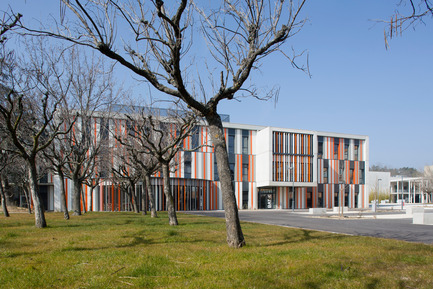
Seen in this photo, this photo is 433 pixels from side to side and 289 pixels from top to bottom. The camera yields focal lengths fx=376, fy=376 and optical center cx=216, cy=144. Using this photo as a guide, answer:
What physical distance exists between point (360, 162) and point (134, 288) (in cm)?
6021

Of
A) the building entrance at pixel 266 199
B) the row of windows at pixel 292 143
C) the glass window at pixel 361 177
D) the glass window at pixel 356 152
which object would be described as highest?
the row of windows at pixel 292 143

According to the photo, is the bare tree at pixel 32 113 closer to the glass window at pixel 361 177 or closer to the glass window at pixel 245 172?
the glass window at pixel 245 172

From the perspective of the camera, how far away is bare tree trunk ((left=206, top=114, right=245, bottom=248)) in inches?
362

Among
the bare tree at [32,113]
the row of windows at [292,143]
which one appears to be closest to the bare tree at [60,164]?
the bare tree at [32,113]

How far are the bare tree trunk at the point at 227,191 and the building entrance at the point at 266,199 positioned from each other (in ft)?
153

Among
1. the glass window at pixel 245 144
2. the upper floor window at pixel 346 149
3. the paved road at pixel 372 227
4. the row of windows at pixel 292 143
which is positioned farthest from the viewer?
the upper floor window at pixel 346 149

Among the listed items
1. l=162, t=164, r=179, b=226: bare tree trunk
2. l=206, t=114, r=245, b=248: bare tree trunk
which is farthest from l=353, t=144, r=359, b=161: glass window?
l=206, t=114, r=245, b=248: bare tree trunk

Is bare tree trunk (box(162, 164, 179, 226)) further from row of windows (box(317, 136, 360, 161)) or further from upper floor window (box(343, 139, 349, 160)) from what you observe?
upper floor window (box(343, 139, 349, 160))

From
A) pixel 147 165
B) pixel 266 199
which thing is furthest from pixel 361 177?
pixel 147 165

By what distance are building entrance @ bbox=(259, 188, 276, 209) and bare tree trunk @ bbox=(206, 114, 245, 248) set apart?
4657 cm

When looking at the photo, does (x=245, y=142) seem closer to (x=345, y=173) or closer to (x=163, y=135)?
(x=345, y=173)

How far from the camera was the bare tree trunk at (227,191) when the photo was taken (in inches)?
362

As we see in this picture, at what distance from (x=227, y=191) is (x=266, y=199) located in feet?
154

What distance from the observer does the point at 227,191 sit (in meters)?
9.43
